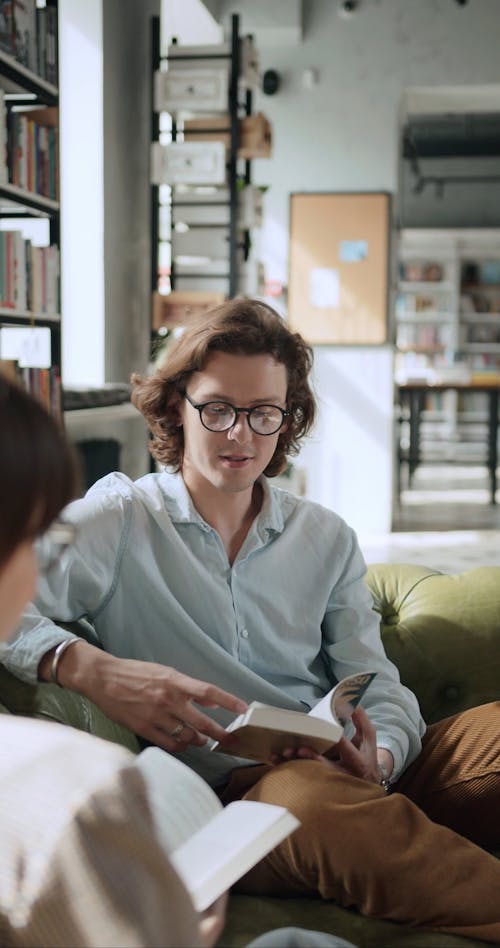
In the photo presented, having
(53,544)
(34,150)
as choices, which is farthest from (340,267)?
(53,544)

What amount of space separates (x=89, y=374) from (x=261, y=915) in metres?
3.74

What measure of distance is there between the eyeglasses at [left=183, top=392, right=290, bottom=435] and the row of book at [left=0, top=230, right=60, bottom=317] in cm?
192

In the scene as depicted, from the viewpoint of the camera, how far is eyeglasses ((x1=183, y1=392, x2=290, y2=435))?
166 cm

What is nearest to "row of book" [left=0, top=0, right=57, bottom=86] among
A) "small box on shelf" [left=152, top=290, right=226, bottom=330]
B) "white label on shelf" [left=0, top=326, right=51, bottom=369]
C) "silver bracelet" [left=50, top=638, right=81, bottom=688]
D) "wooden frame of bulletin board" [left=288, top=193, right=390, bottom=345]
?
"white label on shelf" [left=0, top=326, right=51, bottom=369]

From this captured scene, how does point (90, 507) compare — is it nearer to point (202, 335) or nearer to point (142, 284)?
point (202, 335)

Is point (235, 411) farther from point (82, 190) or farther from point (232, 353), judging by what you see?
point (82, 190)

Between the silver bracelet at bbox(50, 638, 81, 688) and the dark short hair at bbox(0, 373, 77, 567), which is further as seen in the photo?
the silver bracelet at bbox(50, 638, 81, 688)

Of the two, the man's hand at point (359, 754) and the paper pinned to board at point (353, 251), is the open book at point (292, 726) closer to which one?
the man's hand at point (359, 754)

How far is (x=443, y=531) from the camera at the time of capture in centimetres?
676

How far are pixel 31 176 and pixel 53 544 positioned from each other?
3.15 meters

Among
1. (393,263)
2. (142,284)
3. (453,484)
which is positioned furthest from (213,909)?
(453,484)

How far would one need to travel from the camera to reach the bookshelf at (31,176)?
338 cm

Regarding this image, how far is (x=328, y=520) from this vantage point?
5.75ft

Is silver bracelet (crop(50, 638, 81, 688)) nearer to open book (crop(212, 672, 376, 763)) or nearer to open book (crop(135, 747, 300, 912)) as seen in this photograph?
open book (crop(212, 672, 376, 763))
